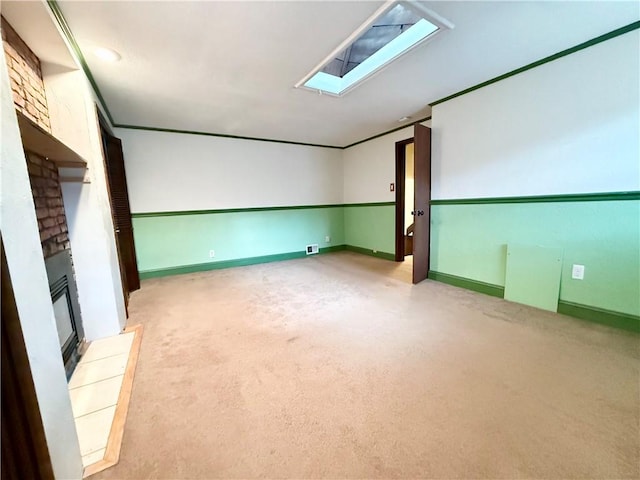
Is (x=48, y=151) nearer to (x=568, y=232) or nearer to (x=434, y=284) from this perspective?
(x=434, y=284)

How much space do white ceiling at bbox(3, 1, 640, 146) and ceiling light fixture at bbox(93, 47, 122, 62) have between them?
0.05 metres

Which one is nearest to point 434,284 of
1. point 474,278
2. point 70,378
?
point 474,278

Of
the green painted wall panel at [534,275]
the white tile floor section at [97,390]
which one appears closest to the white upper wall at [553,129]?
the green painted wall panel at [534,275]

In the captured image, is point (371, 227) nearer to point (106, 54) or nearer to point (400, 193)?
point (400, 193)

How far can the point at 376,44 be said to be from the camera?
2.38m

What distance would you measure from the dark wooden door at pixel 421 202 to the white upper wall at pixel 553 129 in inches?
9.2

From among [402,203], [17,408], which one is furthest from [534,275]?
[17,408]

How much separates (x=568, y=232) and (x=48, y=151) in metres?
3.95

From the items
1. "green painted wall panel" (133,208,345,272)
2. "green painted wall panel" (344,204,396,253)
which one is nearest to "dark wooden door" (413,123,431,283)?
"green painted wall panel" (344,204,396,253)

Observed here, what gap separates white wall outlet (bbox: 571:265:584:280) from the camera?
221cm

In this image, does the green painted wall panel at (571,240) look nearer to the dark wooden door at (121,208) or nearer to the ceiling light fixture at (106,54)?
the ceiling light fixture at (106,54)

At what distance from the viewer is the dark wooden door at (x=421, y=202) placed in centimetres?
310

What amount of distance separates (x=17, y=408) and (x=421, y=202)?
341 cm

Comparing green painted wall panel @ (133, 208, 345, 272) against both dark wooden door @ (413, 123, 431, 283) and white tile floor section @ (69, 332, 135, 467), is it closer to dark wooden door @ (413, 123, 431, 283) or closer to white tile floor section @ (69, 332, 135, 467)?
white tile floor section @ (69, 332, 135, 467)
